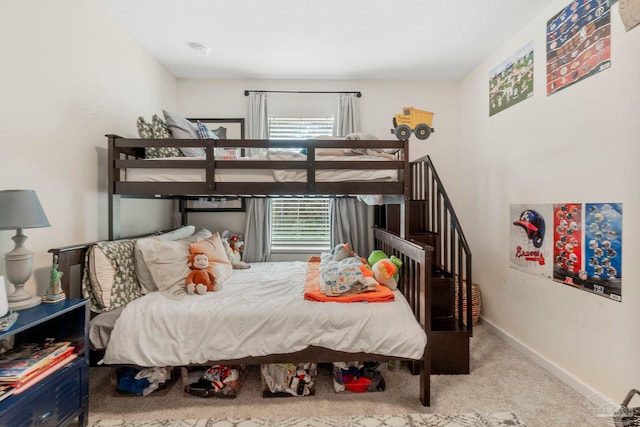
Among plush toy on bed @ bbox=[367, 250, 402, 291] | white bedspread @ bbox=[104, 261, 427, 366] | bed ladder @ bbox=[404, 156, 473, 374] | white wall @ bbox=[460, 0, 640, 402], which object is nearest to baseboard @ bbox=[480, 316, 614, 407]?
white wall @ bbox=[460, 0, 640, 402]

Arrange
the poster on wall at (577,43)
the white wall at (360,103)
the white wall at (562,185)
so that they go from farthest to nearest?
1. the white wall at (360,103)
2. the poster on wall at (577,43)
3. the white wall at (562,185)

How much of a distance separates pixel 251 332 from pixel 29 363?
1004 mm

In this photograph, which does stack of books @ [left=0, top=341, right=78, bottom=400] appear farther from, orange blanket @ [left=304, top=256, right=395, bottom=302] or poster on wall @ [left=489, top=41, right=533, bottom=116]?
poster on wall @ [left=489, top=41, right=533, bottom=116]

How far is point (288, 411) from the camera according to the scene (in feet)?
5.99

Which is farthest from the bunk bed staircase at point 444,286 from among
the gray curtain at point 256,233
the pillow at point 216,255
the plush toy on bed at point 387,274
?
the pillow at point 216,255

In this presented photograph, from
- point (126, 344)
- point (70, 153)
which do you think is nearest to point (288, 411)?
point (126, 344)

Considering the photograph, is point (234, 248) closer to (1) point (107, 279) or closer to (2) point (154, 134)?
(2) point (154, 134)

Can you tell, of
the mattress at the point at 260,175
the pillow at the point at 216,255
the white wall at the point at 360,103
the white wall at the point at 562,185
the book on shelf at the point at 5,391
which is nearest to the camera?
the book on shelf at the point at 5,391

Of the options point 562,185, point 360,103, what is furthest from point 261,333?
point 360,103

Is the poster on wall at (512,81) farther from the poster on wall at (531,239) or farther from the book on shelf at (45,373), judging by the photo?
the book on shelf at (45,373)

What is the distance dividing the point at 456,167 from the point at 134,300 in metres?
3.45

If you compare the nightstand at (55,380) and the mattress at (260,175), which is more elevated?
the mattress at (260,175)

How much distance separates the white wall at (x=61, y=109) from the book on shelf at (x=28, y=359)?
0.43 meters

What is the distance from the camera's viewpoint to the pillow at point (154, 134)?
2.50m
